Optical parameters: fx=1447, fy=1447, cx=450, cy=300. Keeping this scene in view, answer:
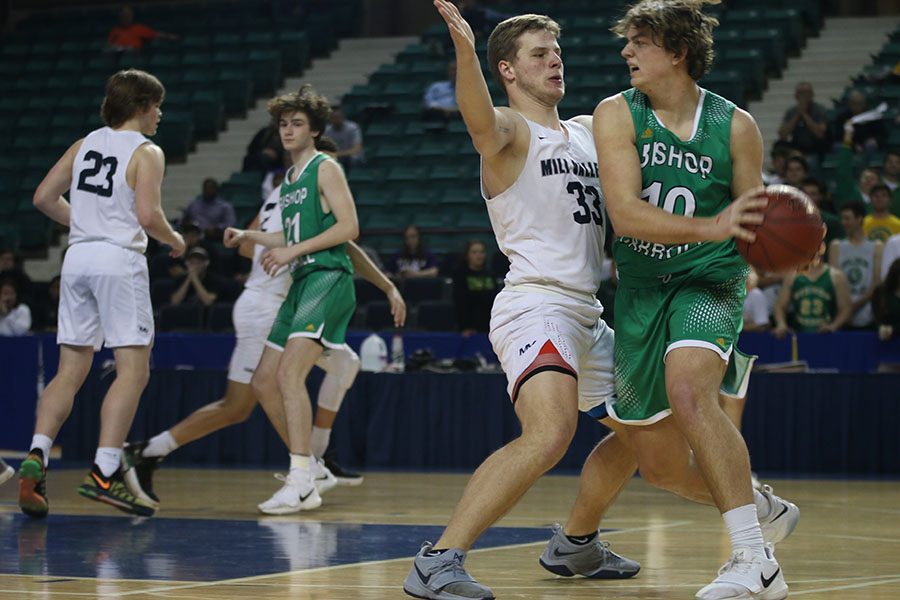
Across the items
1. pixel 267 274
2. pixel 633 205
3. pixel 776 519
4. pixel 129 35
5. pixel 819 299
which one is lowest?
pixel 776 519

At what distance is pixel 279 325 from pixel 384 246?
23.1 feet

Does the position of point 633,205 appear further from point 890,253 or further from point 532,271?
point 890,253

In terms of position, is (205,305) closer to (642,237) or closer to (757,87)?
(757,87)

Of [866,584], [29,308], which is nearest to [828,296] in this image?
[866,584]

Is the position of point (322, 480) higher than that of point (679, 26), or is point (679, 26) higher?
point (679, 26)

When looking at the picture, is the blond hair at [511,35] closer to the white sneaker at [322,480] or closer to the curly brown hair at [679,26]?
the curly brown hair at [679,26]

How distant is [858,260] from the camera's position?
10773 millimetres

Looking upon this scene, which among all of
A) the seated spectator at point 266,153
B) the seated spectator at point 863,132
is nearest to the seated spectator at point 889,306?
the seated spectator at point 863,132

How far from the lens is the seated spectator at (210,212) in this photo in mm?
14742

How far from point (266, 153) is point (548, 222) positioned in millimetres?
11582

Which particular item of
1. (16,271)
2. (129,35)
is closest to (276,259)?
(16,271)

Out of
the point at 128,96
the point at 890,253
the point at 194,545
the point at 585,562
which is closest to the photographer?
the point at 585,562

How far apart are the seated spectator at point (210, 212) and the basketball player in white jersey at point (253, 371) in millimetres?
6710

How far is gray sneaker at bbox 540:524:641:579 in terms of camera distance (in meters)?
4.71
